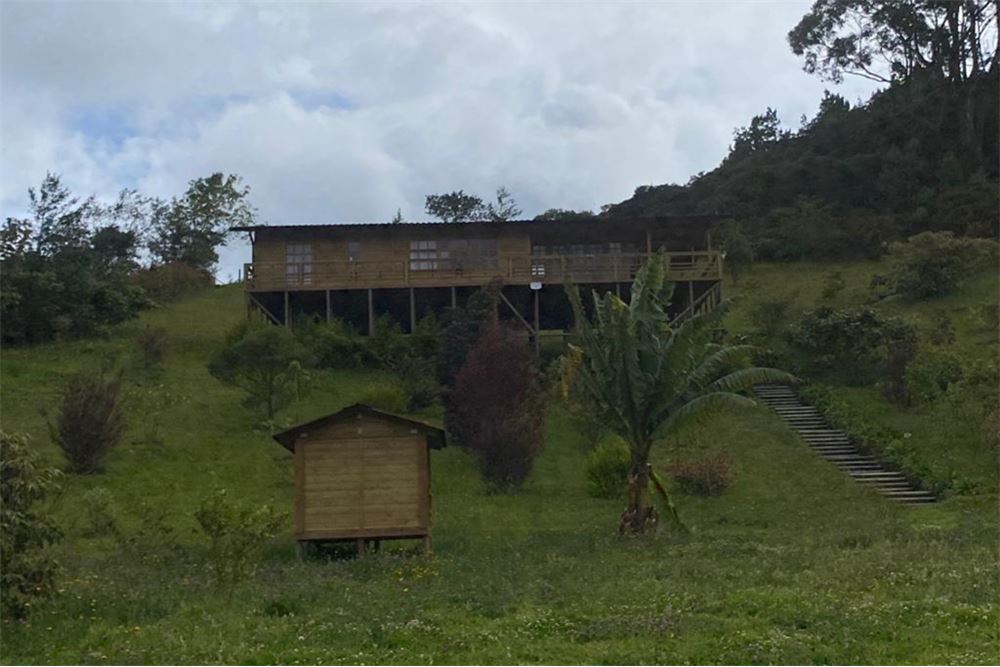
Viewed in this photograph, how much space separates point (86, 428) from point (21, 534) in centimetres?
1205

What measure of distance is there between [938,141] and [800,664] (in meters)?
54.0

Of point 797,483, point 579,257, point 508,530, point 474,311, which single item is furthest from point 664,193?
point 508,530

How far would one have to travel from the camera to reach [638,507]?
2108 cm

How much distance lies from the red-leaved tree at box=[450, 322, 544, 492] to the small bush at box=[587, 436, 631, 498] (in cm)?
136

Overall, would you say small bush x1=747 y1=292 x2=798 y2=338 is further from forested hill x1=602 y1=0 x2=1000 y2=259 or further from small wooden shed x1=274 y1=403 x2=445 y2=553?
small wooden shed x1=274 y1=403 x2=445 y2=553

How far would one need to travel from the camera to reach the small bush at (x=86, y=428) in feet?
79.7

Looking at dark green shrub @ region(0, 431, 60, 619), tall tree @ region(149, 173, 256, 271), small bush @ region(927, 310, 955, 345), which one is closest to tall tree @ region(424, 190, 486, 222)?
tall tree @ region(149, 173, 256, 271)

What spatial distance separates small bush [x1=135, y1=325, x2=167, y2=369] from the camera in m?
34.8

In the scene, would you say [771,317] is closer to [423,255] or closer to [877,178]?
[423,255]

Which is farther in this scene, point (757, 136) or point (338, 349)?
point (757, 136)

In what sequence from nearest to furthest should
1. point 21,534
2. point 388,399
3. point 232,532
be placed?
point 21,534, point 232,532, point 388,399

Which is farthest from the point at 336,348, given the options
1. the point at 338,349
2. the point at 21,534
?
the point at 21,534

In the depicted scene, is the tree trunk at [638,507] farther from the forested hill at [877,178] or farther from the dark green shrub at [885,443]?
the forested hill at [877,178]

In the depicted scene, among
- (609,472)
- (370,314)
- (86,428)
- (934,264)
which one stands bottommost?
(609,472)
